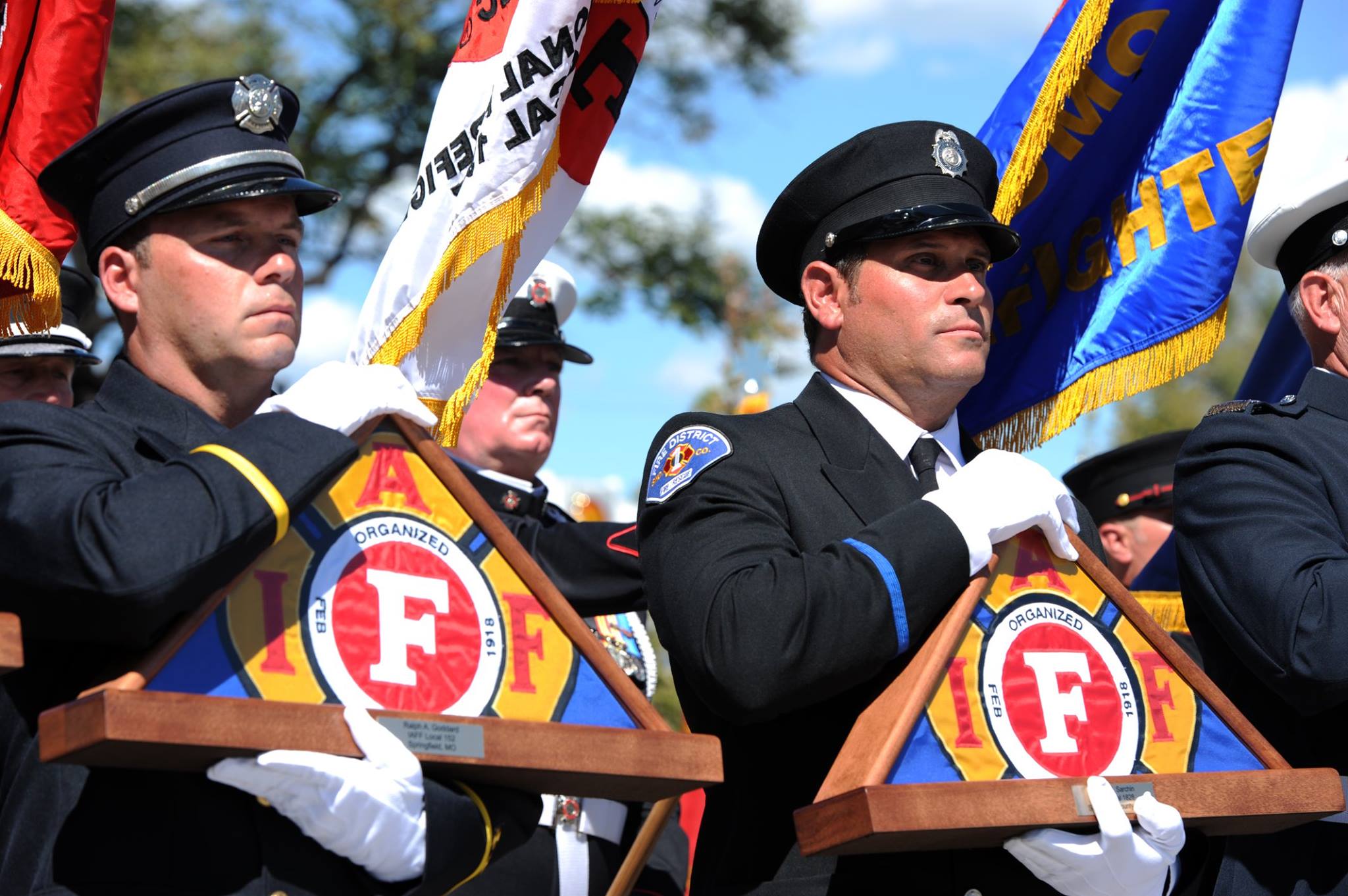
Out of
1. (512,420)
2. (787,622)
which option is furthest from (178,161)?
(512,420)

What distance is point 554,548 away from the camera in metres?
4.89

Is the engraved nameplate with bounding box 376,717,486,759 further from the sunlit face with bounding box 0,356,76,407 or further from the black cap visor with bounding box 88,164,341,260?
the sunlit face with bounding box 0,356,76,407

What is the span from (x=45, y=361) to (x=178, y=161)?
1.92 metres

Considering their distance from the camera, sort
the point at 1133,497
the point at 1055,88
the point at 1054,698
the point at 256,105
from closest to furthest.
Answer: the point at 1054,698, the point at 256,105, the point at 1055,88, the point at 1133,497

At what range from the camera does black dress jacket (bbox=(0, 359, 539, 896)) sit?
2.56 metres

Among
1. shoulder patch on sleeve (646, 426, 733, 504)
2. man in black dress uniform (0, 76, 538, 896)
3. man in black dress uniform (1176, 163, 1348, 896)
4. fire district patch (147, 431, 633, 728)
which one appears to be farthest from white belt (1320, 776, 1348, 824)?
man in black dress uniform (0, 76, 538, 896)

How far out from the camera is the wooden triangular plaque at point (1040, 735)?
9.05 ft

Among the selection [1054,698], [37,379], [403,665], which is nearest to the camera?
[403,665]

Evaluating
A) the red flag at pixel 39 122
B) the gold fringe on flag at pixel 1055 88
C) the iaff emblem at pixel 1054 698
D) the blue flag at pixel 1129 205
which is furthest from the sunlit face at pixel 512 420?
the iaff emblem at pixel 1054 698

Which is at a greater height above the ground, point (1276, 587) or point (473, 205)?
point (473, 205)

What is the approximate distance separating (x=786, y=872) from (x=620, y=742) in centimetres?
54

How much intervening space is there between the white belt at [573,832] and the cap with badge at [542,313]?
1.75 m

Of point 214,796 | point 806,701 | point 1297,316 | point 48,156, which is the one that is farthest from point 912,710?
point 48,156

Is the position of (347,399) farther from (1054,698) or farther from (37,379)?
(37,379)
